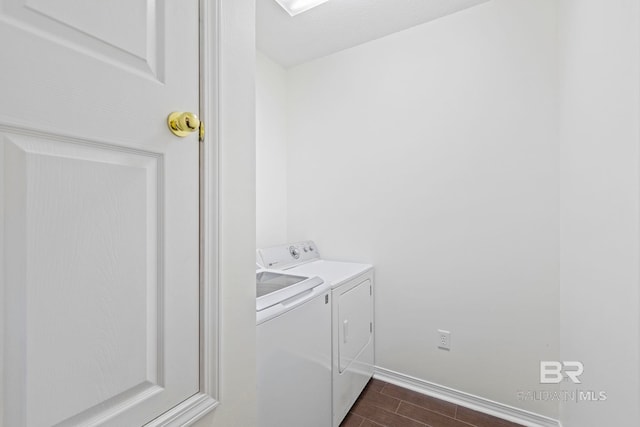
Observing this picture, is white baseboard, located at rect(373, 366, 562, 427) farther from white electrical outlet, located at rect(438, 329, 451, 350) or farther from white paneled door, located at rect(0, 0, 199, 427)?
white paneled door, located at rect(0, 0, 199, 427)

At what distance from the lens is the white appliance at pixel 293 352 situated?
1056 millimetres

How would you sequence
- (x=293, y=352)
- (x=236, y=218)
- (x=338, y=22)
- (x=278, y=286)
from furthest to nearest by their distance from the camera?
1. (x=338, y=22)
2. (x=278, y=286)
3. (x=293, y=352)
4. (x=236, y=218)

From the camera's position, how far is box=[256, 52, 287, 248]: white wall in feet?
7.33

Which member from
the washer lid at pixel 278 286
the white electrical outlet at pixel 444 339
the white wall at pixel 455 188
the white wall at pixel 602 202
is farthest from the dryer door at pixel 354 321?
the white wall at pixel 602 202

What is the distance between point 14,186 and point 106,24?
36 centimetres

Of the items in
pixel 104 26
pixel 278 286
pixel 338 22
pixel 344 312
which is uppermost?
pixel 338 22

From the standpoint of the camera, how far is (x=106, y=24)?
547mm

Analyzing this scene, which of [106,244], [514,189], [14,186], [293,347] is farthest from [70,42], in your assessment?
[514,189]

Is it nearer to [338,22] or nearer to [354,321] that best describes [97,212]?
[354,321]

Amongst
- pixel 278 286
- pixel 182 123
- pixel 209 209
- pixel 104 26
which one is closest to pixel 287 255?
pixel 278 286

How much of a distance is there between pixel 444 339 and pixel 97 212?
2018 mm

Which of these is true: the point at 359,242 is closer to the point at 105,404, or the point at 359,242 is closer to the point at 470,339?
the point at 470,339

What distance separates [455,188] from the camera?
1.83m

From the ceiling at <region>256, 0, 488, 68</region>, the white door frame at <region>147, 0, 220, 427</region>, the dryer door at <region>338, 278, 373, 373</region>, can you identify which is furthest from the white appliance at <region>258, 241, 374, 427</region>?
the ceiling at <region>256, 0, 488, 68</region>
